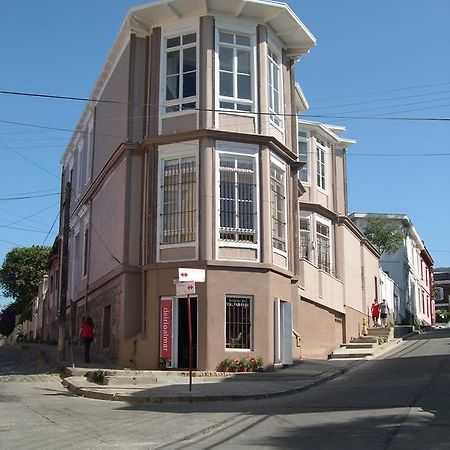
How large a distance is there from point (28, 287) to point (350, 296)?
108ft

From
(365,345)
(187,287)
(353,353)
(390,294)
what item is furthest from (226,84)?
(390,294)

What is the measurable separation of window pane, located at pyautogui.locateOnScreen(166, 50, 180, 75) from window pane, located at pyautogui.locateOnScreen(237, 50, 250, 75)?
194 centimetres

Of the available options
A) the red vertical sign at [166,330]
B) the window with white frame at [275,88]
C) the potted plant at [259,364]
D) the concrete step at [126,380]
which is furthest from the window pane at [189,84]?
the concrete step at [126,380]

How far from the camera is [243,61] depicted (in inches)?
831

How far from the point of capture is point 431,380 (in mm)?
16047

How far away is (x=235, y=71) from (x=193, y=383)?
31.4 feet

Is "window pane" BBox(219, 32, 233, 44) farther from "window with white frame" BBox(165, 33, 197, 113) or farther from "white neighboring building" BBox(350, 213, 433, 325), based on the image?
"white neighboring building" BBox(350, 213, 433, 325)

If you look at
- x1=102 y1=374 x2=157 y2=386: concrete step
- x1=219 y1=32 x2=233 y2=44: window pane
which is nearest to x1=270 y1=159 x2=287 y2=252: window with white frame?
x1=219 y1=32 x2=233 y2=44: window pane

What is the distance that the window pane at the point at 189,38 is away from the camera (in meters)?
21.1

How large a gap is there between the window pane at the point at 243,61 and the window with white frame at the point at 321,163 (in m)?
9.06

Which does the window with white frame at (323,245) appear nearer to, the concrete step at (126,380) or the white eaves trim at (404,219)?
the concrete step at (126,380)

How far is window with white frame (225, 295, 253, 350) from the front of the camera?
19.3m

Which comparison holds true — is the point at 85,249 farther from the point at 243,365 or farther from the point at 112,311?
the point at 243,365

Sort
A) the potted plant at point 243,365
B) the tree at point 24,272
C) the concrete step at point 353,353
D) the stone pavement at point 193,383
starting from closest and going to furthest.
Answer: the stone pavement at point 193,383 < the potted plant at point 243,365 < the concrete step at point 353,353 < the tree at point 24,272
